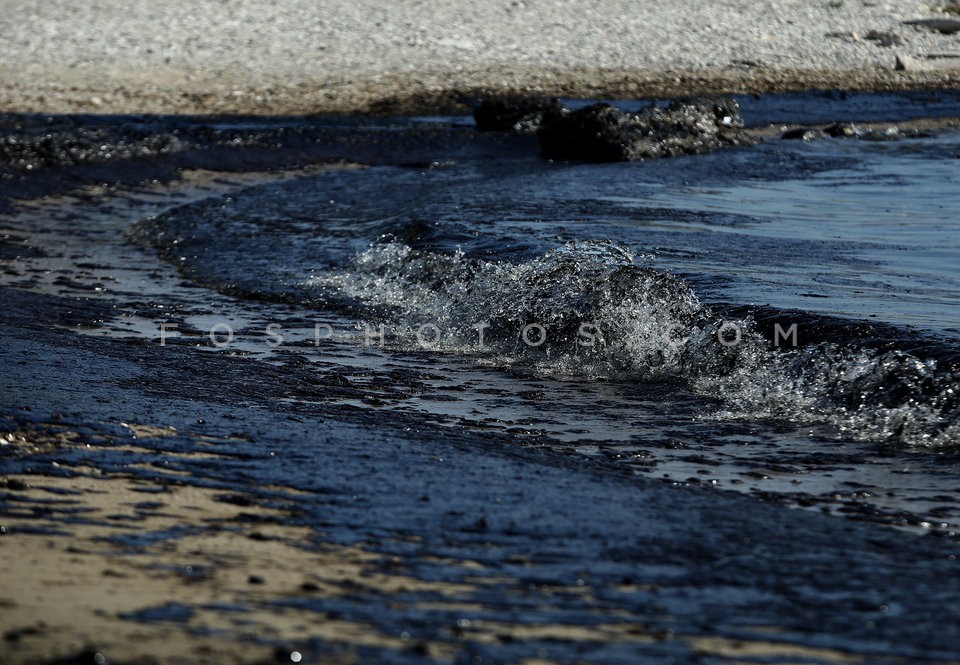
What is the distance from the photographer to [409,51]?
1733 cm

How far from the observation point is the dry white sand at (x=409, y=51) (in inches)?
615

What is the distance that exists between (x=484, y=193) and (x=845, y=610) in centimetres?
761

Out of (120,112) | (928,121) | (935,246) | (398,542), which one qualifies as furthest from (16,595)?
(928,121)

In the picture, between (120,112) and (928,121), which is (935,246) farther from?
(120,112)

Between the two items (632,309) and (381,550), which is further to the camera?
(632,309)

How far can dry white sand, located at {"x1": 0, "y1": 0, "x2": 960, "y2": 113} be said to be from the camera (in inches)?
615

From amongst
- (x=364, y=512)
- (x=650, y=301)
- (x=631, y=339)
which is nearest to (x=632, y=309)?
(x=650, y=301)

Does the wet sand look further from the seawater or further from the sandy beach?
the seawater

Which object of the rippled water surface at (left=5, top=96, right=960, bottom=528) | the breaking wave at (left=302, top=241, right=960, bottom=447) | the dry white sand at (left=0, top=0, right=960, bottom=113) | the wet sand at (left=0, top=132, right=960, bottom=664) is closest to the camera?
the wet sand at (left=0, top=132, right=960, bottom=664)

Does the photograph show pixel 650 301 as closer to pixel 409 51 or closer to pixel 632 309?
pixel 632 309

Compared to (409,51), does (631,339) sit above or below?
below

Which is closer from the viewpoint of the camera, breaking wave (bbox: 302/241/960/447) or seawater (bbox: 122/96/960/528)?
seawater (bbox: 122/96/960/528)

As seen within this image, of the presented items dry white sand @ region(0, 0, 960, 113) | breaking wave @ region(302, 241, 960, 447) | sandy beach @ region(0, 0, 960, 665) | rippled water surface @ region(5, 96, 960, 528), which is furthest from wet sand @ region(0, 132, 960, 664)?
dry white sand @ region(0, 0, 960, 113)

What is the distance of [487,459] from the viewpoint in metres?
4.10
